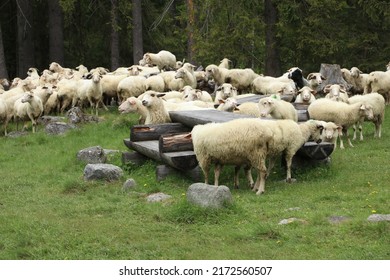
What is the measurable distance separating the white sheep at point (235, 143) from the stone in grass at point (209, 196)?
1370mm

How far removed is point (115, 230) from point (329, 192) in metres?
3.70

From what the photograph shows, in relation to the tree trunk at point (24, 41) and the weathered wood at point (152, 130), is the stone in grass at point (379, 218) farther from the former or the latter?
the tree trunk at point (24, 41)

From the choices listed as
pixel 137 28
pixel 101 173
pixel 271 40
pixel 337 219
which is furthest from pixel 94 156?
pixel 137 28

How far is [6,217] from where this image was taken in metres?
10.1

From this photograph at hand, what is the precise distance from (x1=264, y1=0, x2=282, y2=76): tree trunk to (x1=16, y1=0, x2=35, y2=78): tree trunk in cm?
1188

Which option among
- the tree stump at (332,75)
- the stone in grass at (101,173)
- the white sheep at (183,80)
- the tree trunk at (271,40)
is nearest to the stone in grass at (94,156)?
the stone in grass at (101,173)

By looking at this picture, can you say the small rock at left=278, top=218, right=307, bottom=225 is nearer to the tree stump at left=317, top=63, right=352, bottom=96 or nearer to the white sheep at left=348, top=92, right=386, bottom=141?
the white sheep at left=348, top=92, right=386, bottom=141

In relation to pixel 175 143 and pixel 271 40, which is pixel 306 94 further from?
pixel 271 40

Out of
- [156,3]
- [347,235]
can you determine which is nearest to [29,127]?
[347,235]

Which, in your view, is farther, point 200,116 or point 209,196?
point 200,116

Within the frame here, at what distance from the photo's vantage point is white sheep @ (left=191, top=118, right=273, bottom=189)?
432 inches

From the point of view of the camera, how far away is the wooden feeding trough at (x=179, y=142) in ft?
39.4

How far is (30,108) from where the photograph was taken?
19781 millimetres

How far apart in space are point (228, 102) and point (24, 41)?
19.0m
